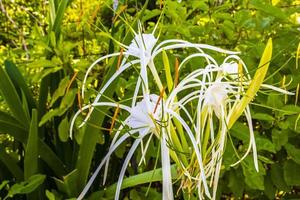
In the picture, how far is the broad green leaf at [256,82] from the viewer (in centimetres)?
82

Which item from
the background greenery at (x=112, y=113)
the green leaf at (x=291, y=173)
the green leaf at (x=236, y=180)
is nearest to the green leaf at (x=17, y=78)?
the background greenery at (x=112, y=113)

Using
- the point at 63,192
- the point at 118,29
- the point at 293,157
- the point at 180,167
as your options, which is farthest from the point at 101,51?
the point at 180,167

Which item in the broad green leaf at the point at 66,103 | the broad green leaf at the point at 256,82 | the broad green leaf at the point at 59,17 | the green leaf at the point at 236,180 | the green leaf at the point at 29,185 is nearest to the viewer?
the broad green leaf at the point at 256,82

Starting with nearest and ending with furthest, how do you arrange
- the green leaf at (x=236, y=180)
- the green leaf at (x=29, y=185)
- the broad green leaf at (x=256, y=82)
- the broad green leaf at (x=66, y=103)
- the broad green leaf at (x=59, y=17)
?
the broad green leaf at (x=256, y=82), the green leaf at (x=29, y=185), the green leaf at (x=236, y=180), the broad green leaf at (x=66, y=103), the broad green leaf at (x=59, y=17)

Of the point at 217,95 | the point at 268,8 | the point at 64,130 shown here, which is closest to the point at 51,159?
the point at 64,130

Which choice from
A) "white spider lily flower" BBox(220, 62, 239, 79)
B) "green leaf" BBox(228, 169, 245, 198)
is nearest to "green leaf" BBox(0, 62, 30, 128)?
"green leaf" BBox(228, 169, 245, 198)

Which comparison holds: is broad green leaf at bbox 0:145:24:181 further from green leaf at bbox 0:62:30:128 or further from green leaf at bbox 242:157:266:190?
green leaf at bbox 242:157:266:190

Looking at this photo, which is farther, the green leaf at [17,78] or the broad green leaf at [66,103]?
the green leaf at [17,78]

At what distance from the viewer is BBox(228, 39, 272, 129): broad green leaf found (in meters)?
0.82

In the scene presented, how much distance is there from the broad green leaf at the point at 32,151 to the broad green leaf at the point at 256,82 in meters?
0.69

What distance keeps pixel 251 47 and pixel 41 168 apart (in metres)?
0.67

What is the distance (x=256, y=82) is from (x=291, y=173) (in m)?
0.68

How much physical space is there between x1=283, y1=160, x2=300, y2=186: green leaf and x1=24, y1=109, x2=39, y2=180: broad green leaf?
636 millimetres

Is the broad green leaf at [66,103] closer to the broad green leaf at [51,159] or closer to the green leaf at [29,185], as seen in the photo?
the broad green leaf at [51,159]
